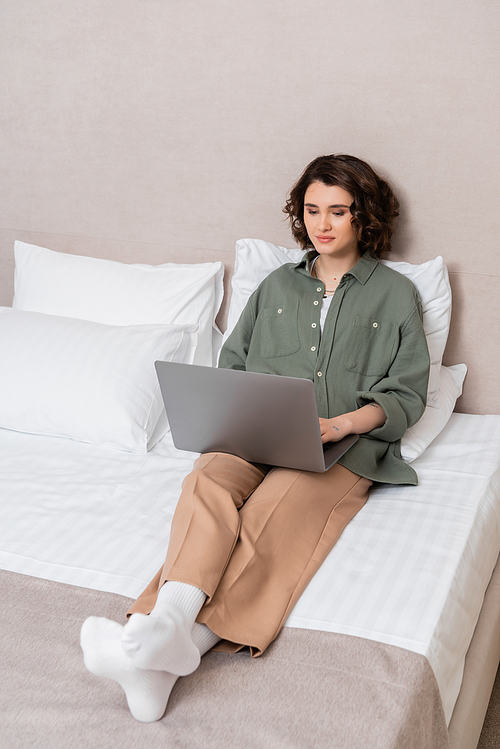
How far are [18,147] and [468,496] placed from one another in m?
1.84

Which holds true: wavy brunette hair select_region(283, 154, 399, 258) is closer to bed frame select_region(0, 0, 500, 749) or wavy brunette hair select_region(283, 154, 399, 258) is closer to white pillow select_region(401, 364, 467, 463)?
bed frame select_region(0, 0, 500, 749)

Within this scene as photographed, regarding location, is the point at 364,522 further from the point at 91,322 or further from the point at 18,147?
the point at 18,147

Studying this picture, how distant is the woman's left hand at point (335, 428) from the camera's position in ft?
4.36

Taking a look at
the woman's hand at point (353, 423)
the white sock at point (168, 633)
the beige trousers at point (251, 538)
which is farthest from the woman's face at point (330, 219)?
the white sock at point (168, 633)

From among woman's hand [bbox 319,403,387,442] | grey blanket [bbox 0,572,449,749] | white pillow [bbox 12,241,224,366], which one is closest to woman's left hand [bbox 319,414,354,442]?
woman's hand [bbox 319,403,387,442]

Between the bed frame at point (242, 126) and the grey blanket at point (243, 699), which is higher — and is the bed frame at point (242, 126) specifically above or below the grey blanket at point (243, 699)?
above

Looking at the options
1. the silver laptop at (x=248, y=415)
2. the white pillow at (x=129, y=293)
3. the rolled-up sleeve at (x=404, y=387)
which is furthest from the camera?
the white pillow at (x=129, y=293)

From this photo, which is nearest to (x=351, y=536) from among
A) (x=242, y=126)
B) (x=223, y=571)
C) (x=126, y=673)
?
(x=223, y=571)

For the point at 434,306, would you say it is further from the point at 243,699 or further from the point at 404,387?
the point at 243,699

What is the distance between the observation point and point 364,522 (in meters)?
1.31

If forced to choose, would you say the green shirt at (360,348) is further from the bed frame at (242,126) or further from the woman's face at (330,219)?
the bed frame at (242,126)

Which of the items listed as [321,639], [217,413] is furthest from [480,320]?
[321,639]

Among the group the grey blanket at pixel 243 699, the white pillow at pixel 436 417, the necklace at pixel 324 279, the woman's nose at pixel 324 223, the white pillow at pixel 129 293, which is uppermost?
the woman's nose at pixel 324 223

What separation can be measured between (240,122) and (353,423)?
1.01 metres
